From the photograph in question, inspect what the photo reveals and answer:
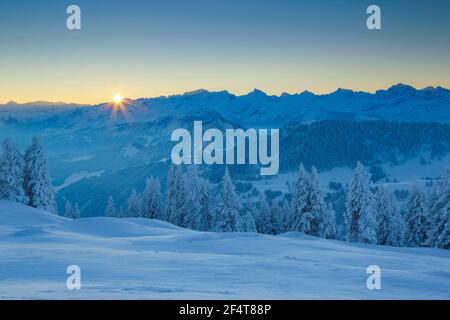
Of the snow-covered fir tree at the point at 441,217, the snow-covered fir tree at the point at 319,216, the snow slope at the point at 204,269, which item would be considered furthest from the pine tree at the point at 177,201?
the snow slope at the point at 204,269

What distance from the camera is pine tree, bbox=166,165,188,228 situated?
169 ft

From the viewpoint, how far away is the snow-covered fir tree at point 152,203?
52594mm

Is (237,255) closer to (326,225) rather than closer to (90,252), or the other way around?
(90,252)

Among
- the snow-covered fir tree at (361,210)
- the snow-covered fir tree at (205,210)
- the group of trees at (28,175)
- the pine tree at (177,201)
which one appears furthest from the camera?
the snow-covered fir tree at (205,210)

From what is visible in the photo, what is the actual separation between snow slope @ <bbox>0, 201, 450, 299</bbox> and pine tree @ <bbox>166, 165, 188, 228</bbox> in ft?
104

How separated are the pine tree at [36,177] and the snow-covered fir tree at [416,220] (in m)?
34.2

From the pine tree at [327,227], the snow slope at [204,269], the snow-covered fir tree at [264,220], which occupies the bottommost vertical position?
the snow-covered fir tree at [264,220]

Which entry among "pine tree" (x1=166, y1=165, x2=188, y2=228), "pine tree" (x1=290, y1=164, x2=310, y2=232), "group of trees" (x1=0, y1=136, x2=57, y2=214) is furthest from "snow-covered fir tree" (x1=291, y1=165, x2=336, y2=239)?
"group of trees" (x1=0, y1=136, x2=57, y2=214)

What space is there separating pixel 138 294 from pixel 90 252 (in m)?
6.74

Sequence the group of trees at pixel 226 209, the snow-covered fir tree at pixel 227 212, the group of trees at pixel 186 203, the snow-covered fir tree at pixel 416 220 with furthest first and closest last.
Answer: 1. the group of trees at pixel 186 203
2. the snow-covered fir tree at pixel 227 212
3. the group of trees at pixel 226 209
4. the snow-covered fir tree at pixel 416 220

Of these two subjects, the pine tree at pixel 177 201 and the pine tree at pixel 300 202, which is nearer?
the pine tree at pixel 300 202

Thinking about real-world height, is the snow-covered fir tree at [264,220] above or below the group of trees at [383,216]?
below

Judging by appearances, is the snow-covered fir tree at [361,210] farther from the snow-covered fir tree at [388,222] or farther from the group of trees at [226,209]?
the snow-covered fir tree at [388,222]
